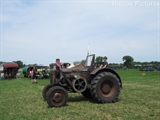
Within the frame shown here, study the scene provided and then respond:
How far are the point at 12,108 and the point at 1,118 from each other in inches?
57.1

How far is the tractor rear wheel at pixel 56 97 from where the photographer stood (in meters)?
7.84

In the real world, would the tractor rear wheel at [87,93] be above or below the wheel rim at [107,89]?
below

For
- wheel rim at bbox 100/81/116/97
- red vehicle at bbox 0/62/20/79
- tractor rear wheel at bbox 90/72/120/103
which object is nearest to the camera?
tractor rear wheel at bbox 90/72/120/103

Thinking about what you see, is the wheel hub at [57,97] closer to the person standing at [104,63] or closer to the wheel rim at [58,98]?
the wheel rim at [58,98]

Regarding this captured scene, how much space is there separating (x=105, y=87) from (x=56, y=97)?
6.70ft

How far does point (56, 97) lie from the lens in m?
7.93

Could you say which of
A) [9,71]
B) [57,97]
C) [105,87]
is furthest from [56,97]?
[9,71]

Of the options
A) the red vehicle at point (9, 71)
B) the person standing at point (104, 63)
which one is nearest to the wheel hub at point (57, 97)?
the person standing at point (104, 63)

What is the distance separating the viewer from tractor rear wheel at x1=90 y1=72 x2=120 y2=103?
854 cm

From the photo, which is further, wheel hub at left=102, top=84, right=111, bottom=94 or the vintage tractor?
wheel hub at left=102, top=84, right=111, bottom=94

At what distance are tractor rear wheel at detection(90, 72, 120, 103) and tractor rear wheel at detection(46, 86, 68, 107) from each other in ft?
3.87

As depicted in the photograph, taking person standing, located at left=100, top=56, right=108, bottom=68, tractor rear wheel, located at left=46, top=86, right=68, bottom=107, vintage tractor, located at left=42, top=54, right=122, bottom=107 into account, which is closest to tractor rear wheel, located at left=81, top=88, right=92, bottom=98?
vintage tractor, located at left=42, top=54, right=122, bottom=107

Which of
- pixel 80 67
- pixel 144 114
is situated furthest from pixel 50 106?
pixel 144 114

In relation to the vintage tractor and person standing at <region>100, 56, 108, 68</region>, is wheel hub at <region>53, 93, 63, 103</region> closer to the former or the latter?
the vintage tractor
